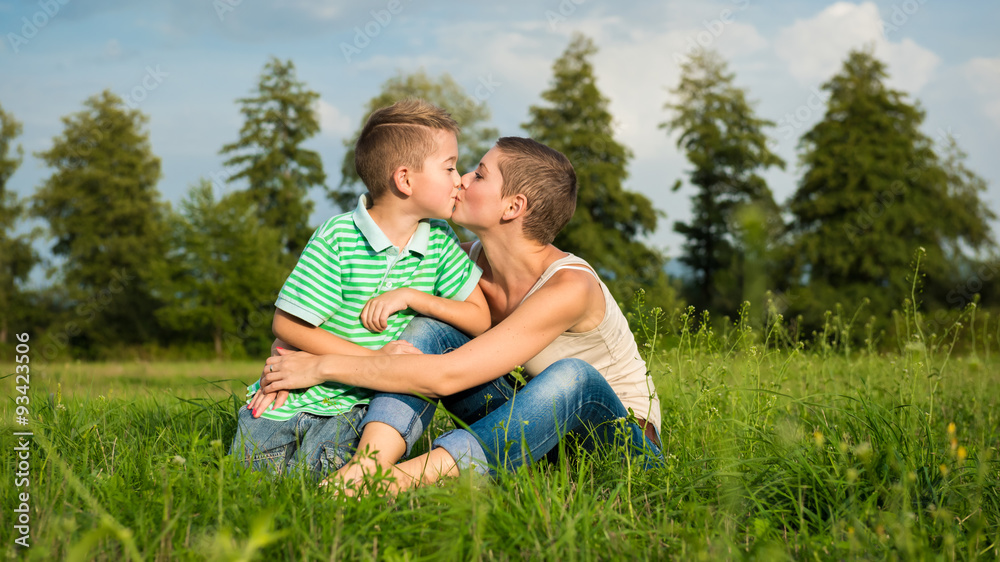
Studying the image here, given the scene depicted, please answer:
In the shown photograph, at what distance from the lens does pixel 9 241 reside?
31469 mm

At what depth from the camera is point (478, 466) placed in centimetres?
257

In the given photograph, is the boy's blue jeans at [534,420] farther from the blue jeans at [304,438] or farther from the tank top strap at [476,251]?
the tank top strap at [476,251]

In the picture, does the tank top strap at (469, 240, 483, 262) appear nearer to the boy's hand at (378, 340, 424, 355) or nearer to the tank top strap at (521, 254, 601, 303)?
the tank top strap at (521, 254, 601, 303)

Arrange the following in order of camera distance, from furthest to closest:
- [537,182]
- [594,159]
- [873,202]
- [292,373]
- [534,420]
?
[594,159] → [873,202] → [537,182] → [292,373] → [534,420]

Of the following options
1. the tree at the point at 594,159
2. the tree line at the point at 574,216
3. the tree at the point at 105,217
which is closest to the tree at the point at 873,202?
the tree line at the point at 574,216

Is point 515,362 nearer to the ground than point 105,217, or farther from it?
nearer to the ground

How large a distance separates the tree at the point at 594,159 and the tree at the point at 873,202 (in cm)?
656

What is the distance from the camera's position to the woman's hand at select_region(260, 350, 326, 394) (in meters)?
2.88

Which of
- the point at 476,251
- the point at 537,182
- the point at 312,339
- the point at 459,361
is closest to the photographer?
the point at 459,361

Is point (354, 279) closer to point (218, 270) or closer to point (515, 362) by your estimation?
point (515, 362)

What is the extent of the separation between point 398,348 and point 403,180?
828mm

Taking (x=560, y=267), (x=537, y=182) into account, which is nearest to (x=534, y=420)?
(x=560, y=267)

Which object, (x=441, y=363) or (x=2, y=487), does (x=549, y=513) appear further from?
(x=2, y=487)

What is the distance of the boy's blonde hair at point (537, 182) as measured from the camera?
132 inches
